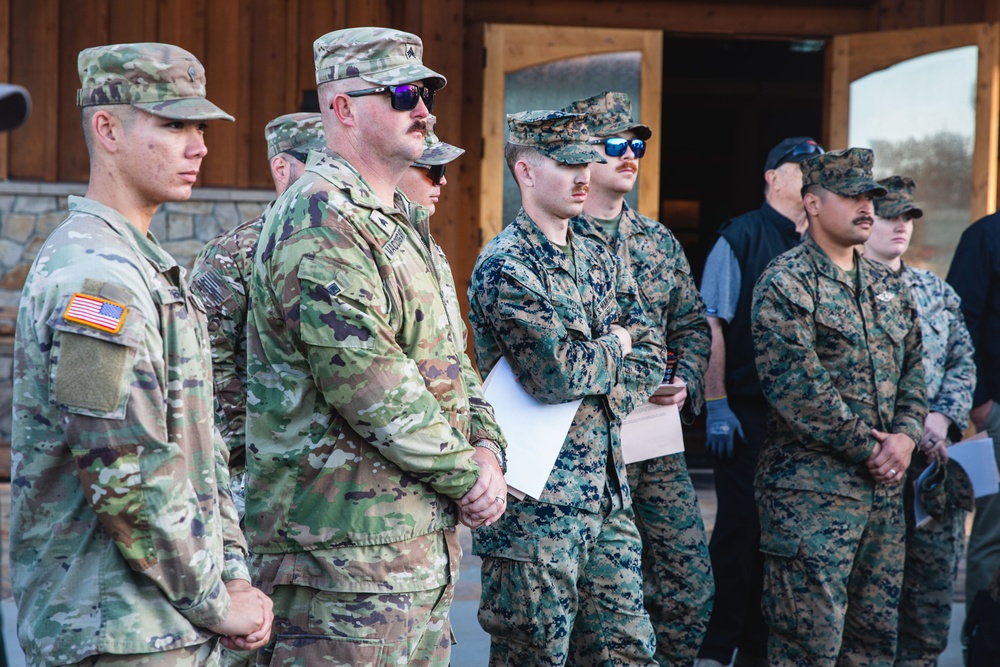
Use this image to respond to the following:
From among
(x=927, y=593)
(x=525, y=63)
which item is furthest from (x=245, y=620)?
(x=525, y=63)

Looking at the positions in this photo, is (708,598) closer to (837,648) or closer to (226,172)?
(837,648)

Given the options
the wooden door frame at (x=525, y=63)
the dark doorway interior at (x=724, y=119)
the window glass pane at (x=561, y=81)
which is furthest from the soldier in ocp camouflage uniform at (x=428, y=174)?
the dark doorway interior at (x=724, y=119)

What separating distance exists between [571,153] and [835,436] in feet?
4.46

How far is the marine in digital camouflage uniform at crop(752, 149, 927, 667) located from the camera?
13.5 feet

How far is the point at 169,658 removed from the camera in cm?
216

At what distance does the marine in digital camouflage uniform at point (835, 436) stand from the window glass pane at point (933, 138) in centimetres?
298

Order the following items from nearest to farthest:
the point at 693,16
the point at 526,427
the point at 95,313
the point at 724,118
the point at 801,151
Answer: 1. the point at 95,313
2. the point at 526,427
3. the point at 801,151
4. the point at 693,16
5. the point at 724,118

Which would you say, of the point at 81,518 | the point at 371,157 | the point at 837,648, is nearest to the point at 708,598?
the point at 837,648

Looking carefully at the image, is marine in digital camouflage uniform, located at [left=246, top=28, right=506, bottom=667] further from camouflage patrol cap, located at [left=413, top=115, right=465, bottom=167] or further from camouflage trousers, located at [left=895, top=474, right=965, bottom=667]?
camouflage trousers, located at [left=895, top=474, right=965, bottom=667]

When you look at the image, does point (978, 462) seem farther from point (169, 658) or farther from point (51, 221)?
point (51, 221)

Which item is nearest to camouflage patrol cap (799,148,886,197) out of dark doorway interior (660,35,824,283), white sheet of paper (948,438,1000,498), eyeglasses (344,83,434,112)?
white sheet of paper (948,438,1000,498)

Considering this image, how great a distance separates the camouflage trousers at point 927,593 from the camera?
4.56 meters

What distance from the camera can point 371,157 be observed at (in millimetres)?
2740

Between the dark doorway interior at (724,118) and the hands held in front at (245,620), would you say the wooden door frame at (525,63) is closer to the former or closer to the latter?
the dark doorway interior at (724,118)
